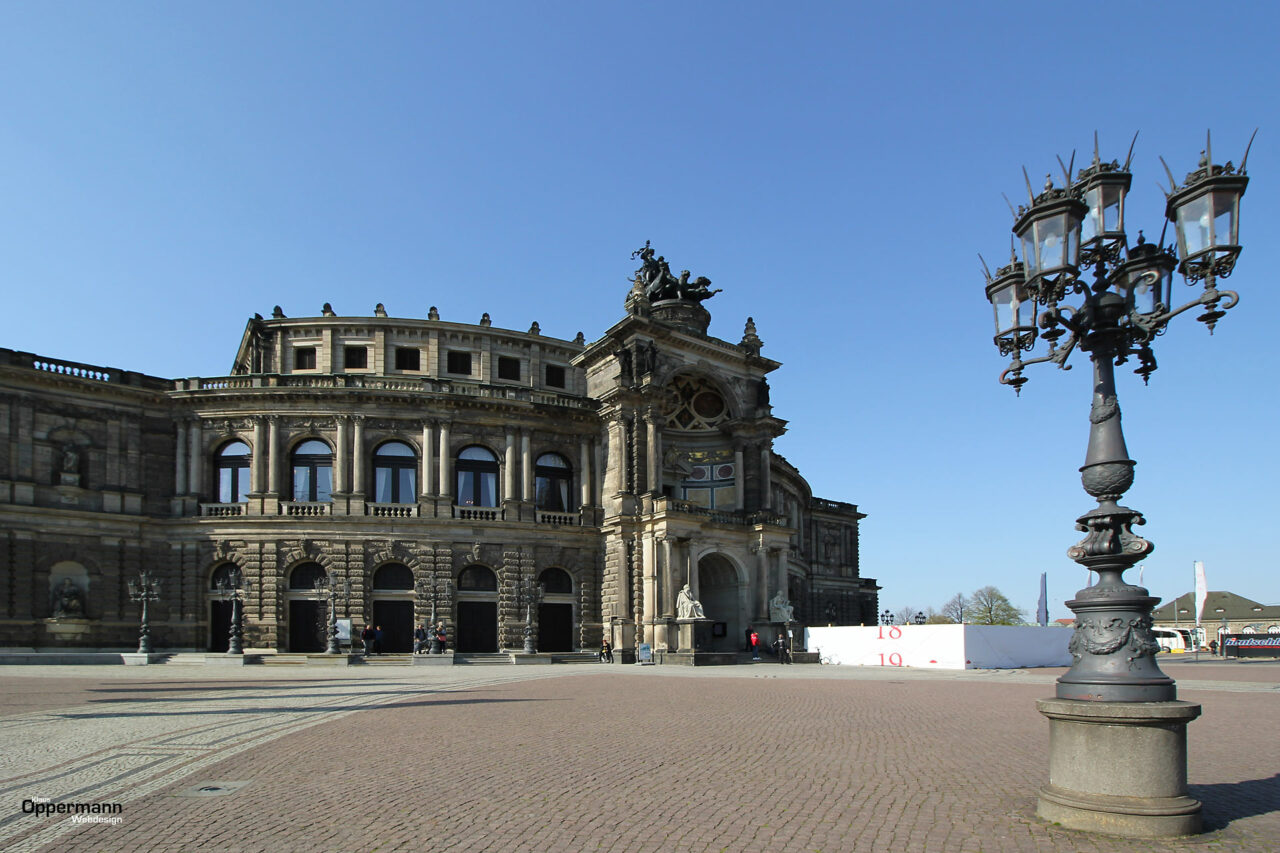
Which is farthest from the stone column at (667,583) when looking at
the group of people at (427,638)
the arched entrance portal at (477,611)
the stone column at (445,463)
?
the stone column at (445,463)

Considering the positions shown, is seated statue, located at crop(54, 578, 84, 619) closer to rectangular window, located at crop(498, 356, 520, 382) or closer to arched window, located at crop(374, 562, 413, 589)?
arched window, located at crop(374, 562, 413, 589)

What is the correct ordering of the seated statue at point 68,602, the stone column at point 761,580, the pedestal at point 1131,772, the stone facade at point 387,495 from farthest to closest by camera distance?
the stone column at point 761,580, the stone facade at point 387,495, the seated statue at point 68,602, the pedestal at point 1131,772

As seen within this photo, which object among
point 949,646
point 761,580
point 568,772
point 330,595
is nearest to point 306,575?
point 330,595

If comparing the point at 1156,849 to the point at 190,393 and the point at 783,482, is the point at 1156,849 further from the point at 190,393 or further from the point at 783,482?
the point at 783,482

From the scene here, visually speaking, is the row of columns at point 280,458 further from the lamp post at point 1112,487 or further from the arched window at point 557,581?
the lamp post at point 1112,487

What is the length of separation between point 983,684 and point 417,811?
73.7ft

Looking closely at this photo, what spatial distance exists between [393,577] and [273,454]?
8.31 metres

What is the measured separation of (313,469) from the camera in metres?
45.5

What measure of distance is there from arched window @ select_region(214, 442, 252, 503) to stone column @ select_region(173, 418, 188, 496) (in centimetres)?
145

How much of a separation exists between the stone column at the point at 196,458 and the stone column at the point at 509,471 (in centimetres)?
1459

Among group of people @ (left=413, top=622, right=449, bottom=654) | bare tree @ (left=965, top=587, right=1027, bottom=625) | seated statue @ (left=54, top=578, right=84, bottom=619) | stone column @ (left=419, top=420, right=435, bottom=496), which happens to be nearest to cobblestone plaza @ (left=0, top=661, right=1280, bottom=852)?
group of people @ (left=413, top=622, right=449, bottom=654)

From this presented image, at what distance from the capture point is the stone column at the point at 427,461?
46.0m

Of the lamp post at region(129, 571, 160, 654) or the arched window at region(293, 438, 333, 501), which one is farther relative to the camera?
the arched window at region(293, 438, 333, 501)

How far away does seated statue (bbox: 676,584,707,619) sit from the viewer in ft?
141
